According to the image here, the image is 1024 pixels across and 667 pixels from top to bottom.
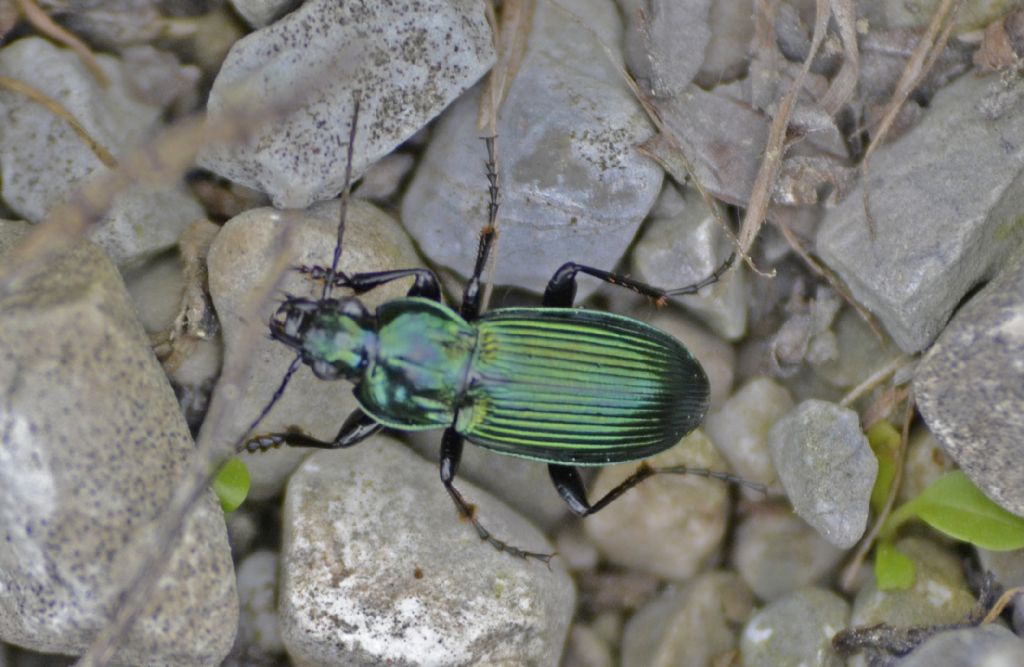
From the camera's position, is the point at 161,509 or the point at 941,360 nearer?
the point at 161,509

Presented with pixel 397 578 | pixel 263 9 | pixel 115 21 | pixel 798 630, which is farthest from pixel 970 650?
pixel 115 21

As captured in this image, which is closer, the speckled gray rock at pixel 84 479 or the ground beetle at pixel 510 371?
the speckled gray rock at pixel 84 479

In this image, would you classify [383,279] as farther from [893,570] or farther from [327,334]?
[893,570]

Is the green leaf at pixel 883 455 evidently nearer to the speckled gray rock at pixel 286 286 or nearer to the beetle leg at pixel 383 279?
the beetle leg at pixel 383 279

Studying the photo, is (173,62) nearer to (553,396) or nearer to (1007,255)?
(553,396)

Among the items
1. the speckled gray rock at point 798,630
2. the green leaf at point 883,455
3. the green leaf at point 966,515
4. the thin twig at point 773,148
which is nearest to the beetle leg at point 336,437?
the thin twig at point 773,148

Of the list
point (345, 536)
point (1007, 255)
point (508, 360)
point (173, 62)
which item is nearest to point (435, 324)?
point (508, 360)
